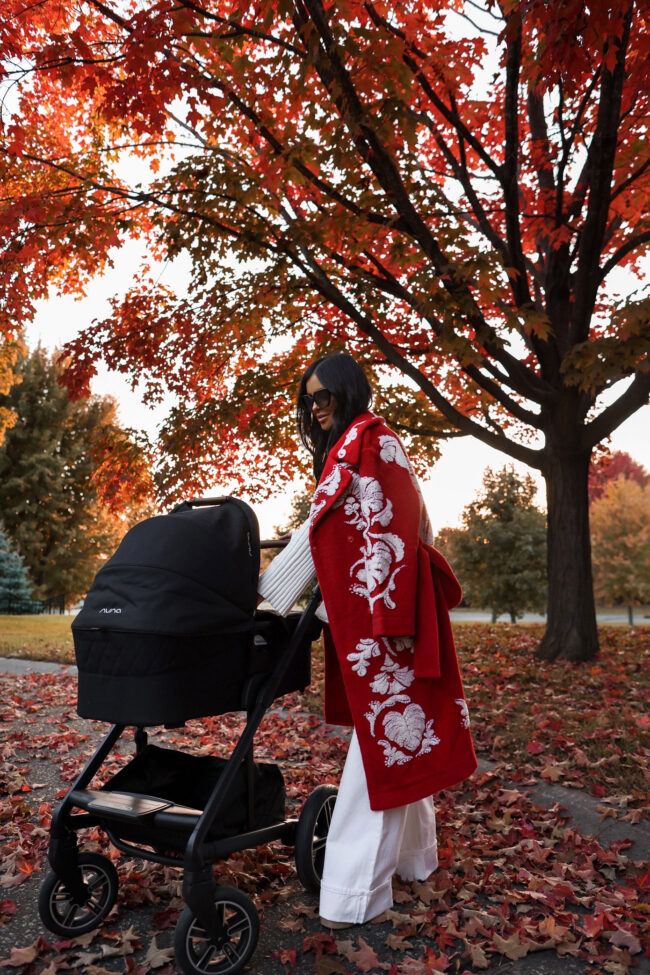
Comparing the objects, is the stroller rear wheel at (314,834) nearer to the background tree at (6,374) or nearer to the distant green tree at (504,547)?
the distant green tree at (504,547)

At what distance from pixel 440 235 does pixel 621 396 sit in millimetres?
2728

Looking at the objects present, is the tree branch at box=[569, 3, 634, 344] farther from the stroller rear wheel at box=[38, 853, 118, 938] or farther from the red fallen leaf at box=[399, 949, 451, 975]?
the stroller rear wheel at box=[38, 853, 118, 938]

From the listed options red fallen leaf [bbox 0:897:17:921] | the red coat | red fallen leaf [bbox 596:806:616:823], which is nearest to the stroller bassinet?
the red coat

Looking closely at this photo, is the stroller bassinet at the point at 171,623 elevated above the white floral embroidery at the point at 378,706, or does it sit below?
above

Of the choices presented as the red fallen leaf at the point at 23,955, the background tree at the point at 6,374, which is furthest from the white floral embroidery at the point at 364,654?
the background tree at the point at 6,374

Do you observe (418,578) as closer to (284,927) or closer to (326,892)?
(326,892)

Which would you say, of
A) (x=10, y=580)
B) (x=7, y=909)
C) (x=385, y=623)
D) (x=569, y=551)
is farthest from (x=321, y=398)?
(x=10, y=580)

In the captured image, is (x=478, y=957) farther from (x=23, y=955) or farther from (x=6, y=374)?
(x=6, y=374)

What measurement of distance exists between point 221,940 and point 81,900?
65cm

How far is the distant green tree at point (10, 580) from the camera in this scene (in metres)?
20.5

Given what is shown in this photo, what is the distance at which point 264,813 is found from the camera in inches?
111

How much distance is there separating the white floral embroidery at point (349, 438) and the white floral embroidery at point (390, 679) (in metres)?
0.78

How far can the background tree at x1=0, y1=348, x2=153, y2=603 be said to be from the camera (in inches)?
1037

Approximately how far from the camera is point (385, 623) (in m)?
2.67
